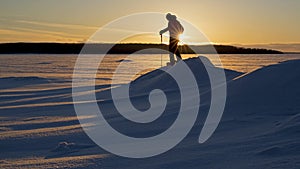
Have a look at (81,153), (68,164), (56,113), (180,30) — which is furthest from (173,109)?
(180,30)

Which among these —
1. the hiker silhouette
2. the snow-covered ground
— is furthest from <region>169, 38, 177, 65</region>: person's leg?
the snow-covered ground

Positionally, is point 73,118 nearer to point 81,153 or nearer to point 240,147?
point 81,153

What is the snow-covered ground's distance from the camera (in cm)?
411

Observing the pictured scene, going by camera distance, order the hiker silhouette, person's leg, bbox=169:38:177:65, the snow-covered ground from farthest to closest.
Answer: person's leg, bbox=169:38:177:65 < the hiker silhouette < the snow-covered ground

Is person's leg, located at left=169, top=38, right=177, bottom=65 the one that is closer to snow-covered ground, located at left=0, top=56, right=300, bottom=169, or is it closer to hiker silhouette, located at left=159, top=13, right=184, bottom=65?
hiker silhouette, located at left=159, top=13, right=184, bottom=65

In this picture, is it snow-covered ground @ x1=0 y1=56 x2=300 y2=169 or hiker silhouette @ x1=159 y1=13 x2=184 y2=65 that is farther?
hiker silhouette @ x1=159 y1=13 x2=184 y2=65

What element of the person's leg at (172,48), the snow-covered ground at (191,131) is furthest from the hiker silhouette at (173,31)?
the snow-covered ground at (191,131)

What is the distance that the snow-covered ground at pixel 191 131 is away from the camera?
4113 mm

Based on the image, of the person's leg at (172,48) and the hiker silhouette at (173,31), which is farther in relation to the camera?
the person's leg at (172,48)

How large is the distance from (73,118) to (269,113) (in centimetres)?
321

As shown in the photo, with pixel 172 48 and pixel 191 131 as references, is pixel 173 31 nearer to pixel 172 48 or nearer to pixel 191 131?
pixel 172 48

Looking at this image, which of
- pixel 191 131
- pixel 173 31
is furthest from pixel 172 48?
pixel 191 131

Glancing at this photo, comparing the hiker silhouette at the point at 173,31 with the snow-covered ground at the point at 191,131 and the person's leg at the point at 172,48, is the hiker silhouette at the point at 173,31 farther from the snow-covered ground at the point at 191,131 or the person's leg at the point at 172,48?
the snow-covered ground at the point at 191,131

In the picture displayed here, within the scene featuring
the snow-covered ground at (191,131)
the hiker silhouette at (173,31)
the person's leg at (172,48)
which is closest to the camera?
the snow-covered ground at (191,131)
